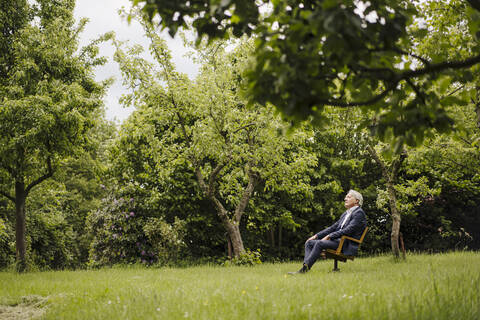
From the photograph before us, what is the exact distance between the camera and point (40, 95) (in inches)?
386

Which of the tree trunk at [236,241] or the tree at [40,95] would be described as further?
the tree trunk at [236,241]

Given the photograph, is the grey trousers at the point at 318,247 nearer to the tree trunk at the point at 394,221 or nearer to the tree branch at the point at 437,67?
the tree trunk at the point at 394,221

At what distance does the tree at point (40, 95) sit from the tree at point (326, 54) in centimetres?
771

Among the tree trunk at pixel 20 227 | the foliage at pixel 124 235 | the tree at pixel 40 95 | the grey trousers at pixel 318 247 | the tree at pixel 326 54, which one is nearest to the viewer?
the tree at pixel 326 54

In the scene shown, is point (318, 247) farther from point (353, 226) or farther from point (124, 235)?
point (124, 235)

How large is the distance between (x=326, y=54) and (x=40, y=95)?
934 cm

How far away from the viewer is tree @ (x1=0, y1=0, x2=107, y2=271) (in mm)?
9320

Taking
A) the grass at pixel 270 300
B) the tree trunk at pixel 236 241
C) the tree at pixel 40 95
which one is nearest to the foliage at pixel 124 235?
the tree trunk at pixel 236 241

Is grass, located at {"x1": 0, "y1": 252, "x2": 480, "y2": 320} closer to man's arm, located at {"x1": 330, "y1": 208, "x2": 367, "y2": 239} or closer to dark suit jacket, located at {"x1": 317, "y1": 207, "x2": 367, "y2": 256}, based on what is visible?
dark suit jacket, located at {"x1": 317, "y1": 207, "x2": 367, "y2": 256}

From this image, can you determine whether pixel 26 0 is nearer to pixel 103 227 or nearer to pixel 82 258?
pixel 103 227

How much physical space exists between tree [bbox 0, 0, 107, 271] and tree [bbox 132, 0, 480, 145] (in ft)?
25.3

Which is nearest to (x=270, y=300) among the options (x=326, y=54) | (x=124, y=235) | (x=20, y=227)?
(x=326, y=54)

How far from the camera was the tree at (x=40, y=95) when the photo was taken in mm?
9320

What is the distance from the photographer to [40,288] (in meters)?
6.24
